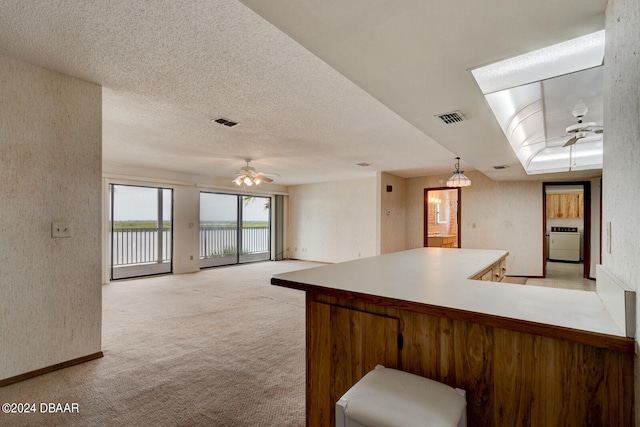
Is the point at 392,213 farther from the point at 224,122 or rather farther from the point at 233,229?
the point at 224,122

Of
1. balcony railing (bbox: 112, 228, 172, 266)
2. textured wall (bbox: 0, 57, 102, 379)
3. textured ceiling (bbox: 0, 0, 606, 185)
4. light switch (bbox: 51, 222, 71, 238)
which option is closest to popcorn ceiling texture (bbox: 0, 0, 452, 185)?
textured ceiling (bbox: 0, 0, 606, 185)

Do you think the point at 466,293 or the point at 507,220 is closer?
the point at 466,293

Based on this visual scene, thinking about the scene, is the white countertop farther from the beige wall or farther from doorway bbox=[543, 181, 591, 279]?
doorway bbox=[543, 181, 591, 279]

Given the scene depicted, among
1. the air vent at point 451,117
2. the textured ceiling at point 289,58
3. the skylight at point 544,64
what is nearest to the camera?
the textured ceiling at point 289,58

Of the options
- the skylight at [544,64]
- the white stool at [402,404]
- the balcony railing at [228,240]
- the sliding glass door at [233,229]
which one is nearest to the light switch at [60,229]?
the white stool at [402,404]

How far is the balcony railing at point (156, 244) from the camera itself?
7004mm

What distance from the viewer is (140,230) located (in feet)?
23.2

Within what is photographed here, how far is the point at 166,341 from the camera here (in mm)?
2975

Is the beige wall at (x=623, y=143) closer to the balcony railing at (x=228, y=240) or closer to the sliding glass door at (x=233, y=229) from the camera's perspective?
the sliding glass door at (x=233, y=229)

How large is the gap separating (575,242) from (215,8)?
11.0 m

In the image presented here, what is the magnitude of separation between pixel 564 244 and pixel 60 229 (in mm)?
11583

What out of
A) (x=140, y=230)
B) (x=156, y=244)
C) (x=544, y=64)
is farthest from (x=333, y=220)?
(x=544, y=64)

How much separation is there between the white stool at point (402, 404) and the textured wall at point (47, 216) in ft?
8.22

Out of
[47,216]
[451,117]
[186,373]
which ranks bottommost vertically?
[186,373]
